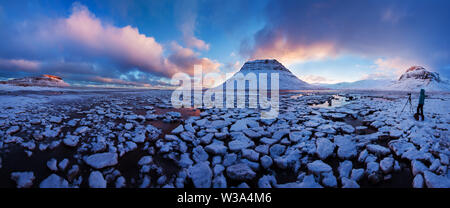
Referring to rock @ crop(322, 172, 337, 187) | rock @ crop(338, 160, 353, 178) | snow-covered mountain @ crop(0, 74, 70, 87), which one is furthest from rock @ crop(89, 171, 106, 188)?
snow-covered mountain @ crop(0, 74, 70, 87)

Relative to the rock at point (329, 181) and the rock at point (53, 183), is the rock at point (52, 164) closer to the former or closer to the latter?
the rock at point (53, 183)

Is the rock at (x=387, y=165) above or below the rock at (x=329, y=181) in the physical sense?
above

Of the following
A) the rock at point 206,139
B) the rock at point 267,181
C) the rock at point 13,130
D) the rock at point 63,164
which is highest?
the rock at point 13,130

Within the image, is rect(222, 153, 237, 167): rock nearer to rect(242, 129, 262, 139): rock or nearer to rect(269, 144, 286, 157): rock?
rect(269, 144, 286, 157): rock

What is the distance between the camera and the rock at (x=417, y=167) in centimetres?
172

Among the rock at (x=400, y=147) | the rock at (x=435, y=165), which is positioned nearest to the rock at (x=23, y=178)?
the rock at (x=435, y=165)

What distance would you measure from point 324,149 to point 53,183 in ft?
11.2

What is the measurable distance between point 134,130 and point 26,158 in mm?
1333

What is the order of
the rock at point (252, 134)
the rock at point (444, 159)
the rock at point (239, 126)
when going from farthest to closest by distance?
the rock at point (239, 126) → the rock at point (252, 134) → the rock at point (444, 159)

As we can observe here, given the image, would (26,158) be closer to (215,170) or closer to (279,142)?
(215,170)

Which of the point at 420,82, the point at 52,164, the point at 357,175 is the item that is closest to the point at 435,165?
the point at 357,175

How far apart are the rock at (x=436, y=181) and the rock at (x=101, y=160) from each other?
362cm

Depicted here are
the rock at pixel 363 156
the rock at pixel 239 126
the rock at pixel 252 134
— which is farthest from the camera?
the rock at pixel 239 126
